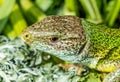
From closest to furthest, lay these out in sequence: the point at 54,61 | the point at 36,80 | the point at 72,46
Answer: the point at 72,46, the point at 36,80, the point at 54,61

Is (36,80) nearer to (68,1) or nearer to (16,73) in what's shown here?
(16,73)

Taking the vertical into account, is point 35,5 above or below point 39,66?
above

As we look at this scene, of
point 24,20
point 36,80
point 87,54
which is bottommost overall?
point 36,80

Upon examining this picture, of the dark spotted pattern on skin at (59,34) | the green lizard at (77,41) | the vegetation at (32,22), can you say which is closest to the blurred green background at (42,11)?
the vegetation at (32,22)

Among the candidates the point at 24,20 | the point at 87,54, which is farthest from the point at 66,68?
the point at 24,20

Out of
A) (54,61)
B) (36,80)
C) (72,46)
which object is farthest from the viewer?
(54,61)

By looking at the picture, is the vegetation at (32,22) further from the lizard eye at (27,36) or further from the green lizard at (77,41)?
the lizard eye at (27,36)

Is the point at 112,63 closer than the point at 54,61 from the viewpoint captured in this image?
Yes

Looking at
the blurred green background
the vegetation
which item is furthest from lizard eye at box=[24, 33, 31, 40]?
the blurred green background
